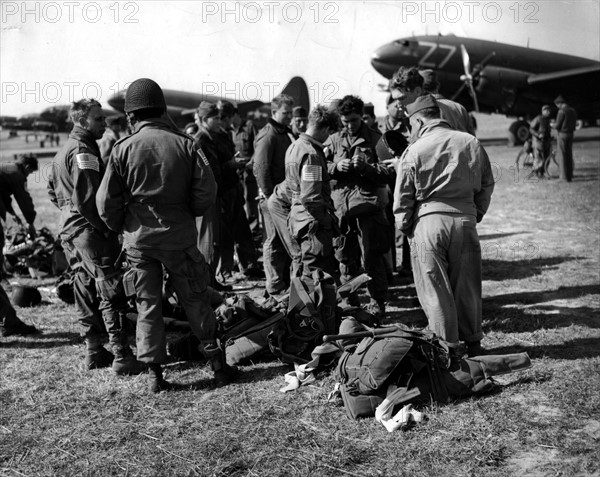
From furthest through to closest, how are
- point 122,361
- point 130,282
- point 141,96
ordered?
point 122,361
point 130,282
point 141,96

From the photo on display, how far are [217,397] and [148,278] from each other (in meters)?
1.04

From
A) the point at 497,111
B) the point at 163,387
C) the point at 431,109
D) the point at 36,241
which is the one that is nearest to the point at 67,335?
the point at 163,387

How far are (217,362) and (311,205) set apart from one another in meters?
1.66

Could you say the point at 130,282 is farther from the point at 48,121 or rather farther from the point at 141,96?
the point at 48,121

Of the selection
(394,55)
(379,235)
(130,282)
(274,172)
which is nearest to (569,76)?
(394,55)

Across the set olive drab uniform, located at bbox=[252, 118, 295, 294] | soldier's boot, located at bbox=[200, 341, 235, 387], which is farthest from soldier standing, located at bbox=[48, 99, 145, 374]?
olive drab uniform, located at bbox=[252, 118, 295, 294]

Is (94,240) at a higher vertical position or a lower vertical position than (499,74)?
lower

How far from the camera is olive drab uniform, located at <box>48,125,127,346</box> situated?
4789mm

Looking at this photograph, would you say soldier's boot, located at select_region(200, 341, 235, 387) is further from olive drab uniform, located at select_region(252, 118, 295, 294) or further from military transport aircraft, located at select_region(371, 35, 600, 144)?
military transport aircraft, located at select_region(371, 35, 600, 144)

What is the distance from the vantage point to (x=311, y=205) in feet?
17.6

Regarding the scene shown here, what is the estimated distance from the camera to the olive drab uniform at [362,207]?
6.00m

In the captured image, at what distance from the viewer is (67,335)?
6102 millimetres

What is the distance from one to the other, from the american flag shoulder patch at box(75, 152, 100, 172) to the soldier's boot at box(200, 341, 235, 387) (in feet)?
5.56

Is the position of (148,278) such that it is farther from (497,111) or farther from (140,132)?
(497,111)
